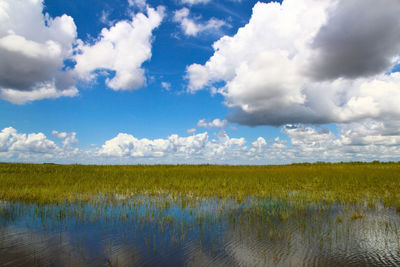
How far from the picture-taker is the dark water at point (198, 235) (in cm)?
536

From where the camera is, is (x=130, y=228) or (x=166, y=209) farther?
(x=166, y=209)

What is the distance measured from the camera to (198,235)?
677 cm

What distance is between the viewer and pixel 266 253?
18.4ft

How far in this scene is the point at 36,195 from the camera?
12.1m

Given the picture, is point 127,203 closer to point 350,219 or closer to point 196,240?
point 196,240

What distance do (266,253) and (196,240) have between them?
6.26 ft

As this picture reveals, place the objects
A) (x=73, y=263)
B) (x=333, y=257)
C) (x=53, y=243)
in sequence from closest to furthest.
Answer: (x=73, y=263), (x=333, y=257), (x=53, y=243)

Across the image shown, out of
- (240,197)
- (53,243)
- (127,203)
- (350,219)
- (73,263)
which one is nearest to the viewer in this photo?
(73,263)

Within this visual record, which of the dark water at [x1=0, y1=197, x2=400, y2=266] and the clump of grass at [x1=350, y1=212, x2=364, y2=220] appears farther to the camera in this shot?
the clump of grass at [x1=350, y1=212, x2=364, y2=220]

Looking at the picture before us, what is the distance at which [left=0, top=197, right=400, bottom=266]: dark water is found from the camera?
5.36m

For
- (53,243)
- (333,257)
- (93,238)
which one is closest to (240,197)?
(333,257)

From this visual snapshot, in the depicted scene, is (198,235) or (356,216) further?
(356,216)

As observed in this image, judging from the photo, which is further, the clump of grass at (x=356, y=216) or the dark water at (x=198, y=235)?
the clump of grass at (x=356, y=216)

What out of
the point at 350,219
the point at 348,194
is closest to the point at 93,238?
the point at 350,219
